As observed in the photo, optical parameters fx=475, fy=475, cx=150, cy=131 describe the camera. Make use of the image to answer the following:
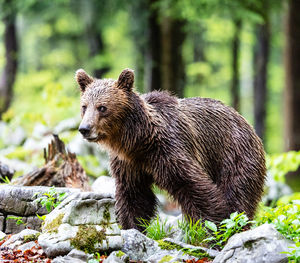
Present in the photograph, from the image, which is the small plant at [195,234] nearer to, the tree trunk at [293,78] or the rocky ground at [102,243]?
the rocky ground at [102,243]

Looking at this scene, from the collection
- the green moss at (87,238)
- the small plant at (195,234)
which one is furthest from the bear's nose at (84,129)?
the small plant at (195,234)

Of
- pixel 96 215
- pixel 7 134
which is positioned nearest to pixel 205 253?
pixel 96 215

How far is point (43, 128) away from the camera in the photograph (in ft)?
44.4

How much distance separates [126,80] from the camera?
562 centimetres

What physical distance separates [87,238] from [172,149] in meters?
1.57

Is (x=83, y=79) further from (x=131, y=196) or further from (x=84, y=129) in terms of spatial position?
(x=131, y=196)

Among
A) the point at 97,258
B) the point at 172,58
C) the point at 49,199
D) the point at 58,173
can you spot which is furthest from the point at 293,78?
the point at 97,258

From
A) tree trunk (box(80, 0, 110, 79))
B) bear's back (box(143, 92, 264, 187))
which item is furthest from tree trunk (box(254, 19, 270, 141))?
bear's back (box(143, 92, 264, 187))

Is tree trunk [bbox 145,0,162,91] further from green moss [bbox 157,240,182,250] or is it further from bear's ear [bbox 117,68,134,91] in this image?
green moss [bbox 157,240,182,250]

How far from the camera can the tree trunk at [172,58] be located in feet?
42.5

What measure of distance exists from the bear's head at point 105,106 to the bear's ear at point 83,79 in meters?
0.09

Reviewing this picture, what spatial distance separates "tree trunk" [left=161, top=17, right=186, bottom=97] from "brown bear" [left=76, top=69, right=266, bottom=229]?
6676 millimetres

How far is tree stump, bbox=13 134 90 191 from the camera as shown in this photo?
287 inches

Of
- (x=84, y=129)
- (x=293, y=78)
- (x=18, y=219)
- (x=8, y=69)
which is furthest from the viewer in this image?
(x=8, y=69)
